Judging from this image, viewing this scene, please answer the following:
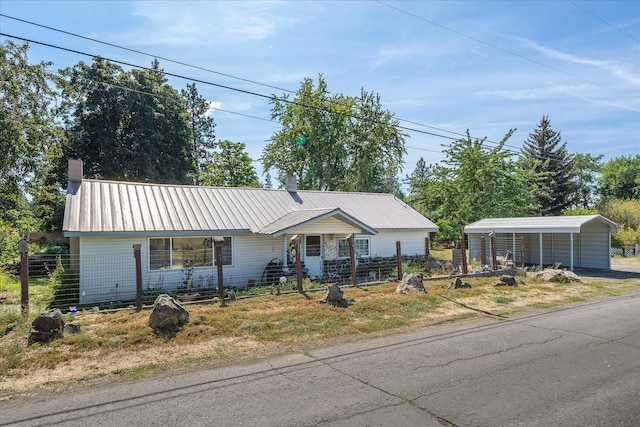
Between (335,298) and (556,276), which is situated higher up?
(335,298)

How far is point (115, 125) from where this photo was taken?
31.3 metres

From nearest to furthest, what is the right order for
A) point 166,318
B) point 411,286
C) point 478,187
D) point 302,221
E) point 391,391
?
point 391,391, point 166,318, point 411,286, point 302,221, point 478,187

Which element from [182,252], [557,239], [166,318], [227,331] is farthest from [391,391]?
[557,239]

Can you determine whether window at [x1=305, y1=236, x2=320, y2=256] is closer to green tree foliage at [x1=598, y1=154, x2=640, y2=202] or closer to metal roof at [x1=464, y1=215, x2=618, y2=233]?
metal roof at [x1=464, y1=215, x2=618, y2=233]

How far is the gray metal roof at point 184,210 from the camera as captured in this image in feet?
44.9

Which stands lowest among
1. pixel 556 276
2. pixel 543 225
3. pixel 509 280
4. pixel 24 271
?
pixel 556 276

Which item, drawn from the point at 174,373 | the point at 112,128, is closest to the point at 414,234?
the point at 174,373

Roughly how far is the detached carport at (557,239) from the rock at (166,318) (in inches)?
597

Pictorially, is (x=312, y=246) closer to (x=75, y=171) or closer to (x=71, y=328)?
(x=75, y=171)

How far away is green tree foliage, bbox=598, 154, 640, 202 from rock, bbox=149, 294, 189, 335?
56.0 metres

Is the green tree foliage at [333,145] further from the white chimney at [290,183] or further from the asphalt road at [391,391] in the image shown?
the asphalt road at [391,391]

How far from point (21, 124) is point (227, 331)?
50.0ft

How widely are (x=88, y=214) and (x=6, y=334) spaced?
660cm

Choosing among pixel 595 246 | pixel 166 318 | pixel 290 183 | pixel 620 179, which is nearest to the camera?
pixel 166 318
